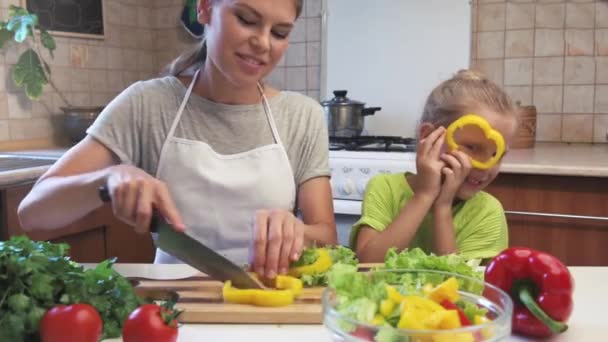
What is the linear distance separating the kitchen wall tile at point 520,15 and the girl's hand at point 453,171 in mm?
1580

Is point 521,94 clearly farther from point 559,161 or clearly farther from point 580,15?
point 559,161

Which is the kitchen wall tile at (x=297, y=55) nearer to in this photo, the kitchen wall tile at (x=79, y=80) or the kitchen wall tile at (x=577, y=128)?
the kitchen wall tile at (x=79, y=80)

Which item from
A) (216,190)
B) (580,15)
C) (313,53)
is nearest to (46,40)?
(313,53)

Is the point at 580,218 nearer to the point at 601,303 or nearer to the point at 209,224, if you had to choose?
the point at 601,303

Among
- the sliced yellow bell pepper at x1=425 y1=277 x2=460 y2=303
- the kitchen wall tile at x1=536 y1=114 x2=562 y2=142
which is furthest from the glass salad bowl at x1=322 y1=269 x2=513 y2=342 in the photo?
the kitchen wall tile at x1=536 y1=114 x2=562 y2=142

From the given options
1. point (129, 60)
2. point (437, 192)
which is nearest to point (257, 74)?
point (437, 192)

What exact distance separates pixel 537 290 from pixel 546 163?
1.25 m

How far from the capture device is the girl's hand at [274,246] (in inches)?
38.1

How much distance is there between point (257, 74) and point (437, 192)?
0.42 meters

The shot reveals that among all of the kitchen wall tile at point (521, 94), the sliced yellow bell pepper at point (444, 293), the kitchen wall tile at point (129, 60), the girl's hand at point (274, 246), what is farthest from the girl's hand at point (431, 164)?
the kitchen wall tile at point (129, 60)

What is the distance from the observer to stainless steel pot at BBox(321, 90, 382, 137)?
Result: 2.47m

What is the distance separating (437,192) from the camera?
3.94ft

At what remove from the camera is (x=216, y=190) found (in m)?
1.26

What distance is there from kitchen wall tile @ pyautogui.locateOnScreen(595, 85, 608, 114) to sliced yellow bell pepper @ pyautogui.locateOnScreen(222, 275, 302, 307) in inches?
77.6
